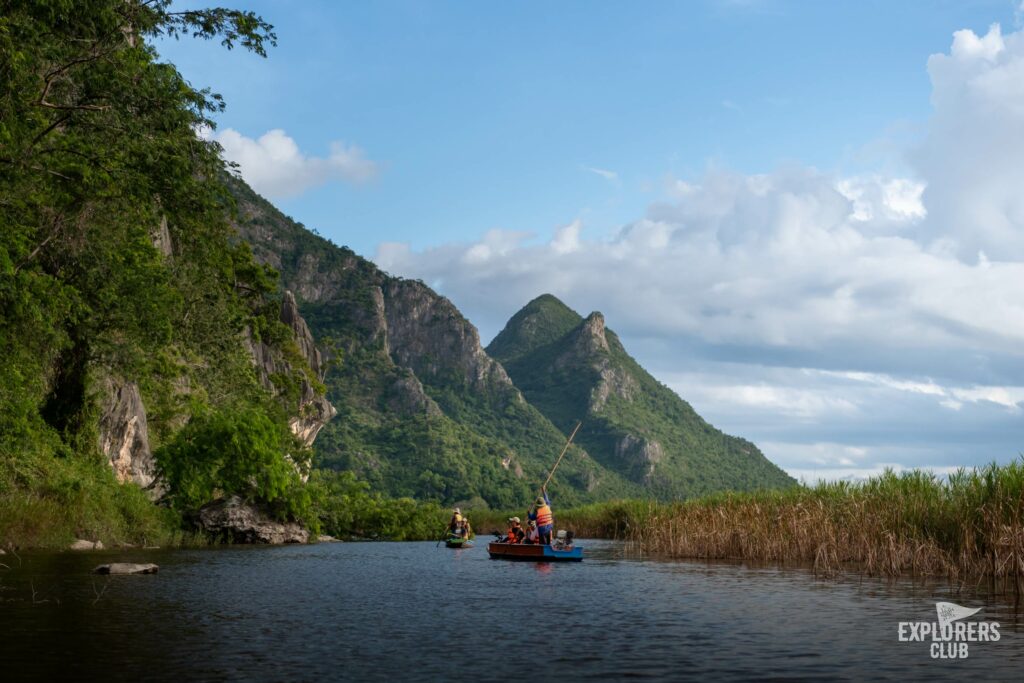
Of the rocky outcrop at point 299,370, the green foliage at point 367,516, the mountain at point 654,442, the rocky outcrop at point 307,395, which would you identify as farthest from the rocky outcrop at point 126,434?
the mountain at point 654,442

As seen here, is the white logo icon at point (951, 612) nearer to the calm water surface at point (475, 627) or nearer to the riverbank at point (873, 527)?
the calm water surface at point (475, 627)

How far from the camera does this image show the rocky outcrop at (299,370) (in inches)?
3179

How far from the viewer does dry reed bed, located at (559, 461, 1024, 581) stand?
22.6m

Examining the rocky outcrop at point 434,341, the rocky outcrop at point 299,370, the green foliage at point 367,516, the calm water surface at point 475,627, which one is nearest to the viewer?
the calm water surface at point 475,627

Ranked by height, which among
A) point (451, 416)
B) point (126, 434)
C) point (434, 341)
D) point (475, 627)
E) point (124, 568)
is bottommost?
point (124, 568)

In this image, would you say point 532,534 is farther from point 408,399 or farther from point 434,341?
point 434,341

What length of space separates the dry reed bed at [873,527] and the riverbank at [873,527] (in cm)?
3

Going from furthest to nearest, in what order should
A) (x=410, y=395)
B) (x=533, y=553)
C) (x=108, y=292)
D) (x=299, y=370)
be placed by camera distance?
(x=410, y=395)
(x=299, y=370)
(x=533, y=553)
(x=108, y=292)

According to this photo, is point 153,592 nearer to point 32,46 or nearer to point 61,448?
point 32,46

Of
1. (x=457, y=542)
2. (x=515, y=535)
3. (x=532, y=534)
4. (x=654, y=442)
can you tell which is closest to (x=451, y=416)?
(x=654, y=442)

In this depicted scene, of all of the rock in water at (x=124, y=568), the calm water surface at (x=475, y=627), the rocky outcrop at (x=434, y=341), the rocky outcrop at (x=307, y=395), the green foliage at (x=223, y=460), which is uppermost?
the rocky outcrop at (x=434, y=341)

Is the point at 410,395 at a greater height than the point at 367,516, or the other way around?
the point at 410,395

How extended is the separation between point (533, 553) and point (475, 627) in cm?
2147

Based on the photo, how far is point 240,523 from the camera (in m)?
49.3
